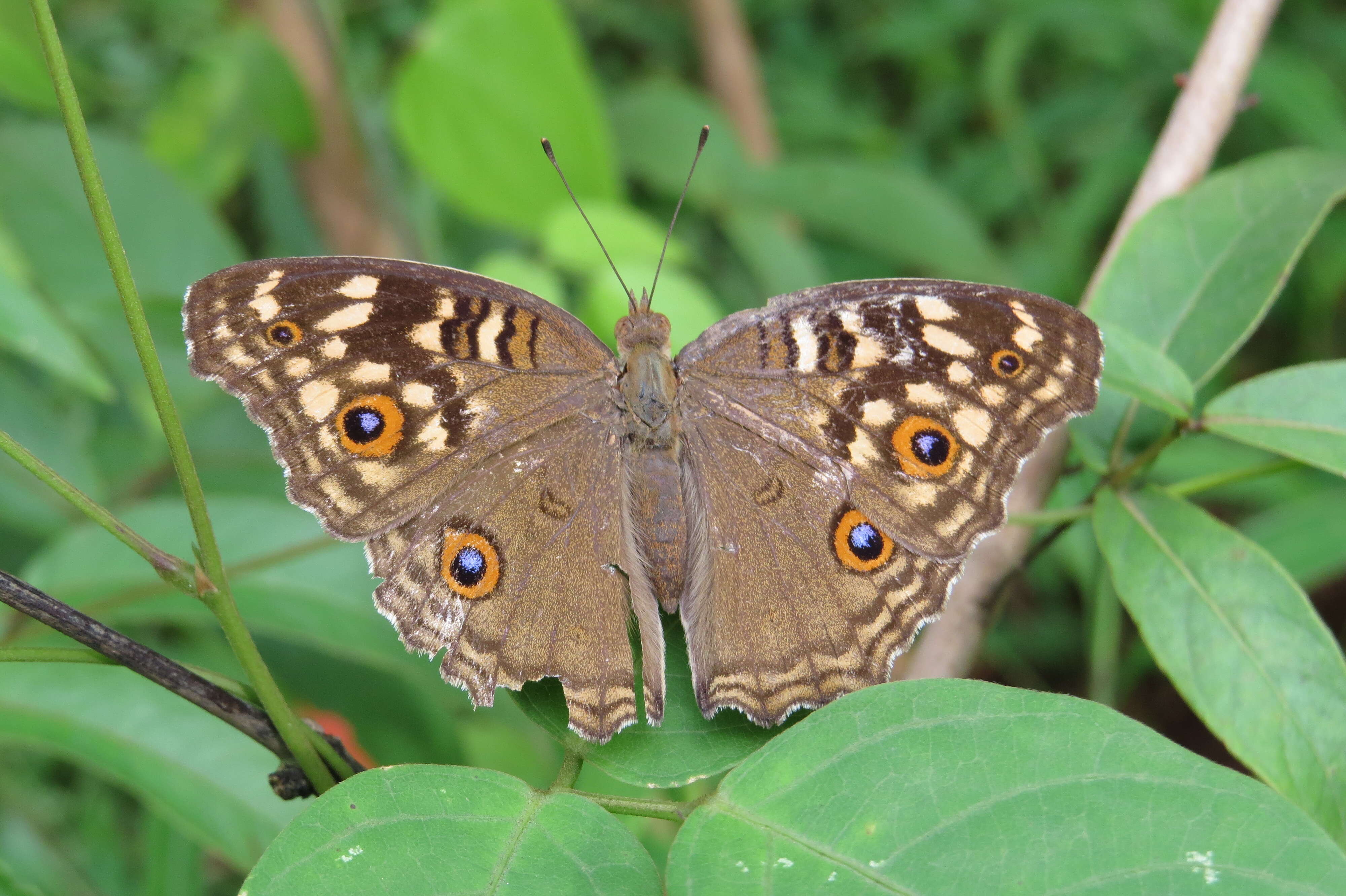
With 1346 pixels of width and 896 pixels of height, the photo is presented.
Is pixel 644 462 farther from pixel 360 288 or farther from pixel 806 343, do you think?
pixel 360 288

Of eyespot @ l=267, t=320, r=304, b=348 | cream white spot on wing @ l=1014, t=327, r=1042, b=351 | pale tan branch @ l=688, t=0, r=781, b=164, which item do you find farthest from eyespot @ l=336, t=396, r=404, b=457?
pale tan branch @ l=688, t=0, r=781, b=164

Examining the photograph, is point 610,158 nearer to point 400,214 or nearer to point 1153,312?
point 400,214

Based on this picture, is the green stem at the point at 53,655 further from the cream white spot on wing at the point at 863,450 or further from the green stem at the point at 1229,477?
the green stem at the point at 1229,477

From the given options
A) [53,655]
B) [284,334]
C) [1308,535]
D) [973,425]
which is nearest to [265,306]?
[284,334]

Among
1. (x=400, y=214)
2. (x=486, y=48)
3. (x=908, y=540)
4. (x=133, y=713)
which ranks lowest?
(x=133, y=713)

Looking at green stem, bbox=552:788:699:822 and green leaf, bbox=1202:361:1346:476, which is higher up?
green leaf, bbox=1202:361:1346:476

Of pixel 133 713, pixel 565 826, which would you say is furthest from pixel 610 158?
pixel 565 826

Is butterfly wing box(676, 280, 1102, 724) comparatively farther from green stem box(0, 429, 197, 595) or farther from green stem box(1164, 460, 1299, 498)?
green stem box(0, 429, 197, 595)
